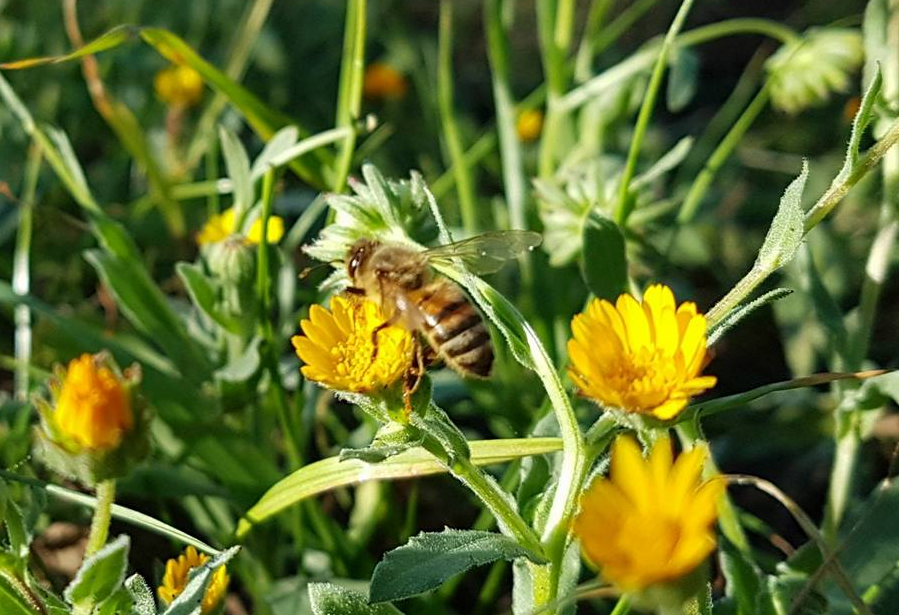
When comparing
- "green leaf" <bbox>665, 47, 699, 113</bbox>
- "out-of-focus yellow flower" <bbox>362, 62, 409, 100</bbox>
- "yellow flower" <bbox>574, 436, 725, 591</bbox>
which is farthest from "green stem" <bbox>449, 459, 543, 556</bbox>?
"out-of-focus yellow flower" <bbox>362, 62, 409, 100</bbox>

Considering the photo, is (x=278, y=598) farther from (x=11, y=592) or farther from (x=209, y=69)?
(x=209, y=69)

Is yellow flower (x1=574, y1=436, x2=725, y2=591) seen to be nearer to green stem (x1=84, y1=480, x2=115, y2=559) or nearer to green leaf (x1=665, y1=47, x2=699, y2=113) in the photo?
green stem (x1=84, y1=480, x2=115, y2=559)

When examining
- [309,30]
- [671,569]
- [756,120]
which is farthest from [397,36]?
[671,569]

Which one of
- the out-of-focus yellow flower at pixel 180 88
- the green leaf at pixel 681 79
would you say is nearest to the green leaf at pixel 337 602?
the green leaf at pixel 681 79

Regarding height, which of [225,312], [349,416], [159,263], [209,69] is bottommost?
[349,416]

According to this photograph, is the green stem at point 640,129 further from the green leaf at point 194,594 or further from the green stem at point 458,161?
the green leaf at point 194,594

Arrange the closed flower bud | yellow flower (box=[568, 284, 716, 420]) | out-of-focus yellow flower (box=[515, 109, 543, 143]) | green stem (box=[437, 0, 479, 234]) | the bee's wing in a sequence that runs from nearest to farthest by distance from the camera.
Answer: yellow flower (box=[568, 284, 716, 420]) → the bee's wing → the closed flower bud → green stem (box=[437, 0, 479, 234]) → out-of-focus yellow flower (box=[515, 109, 543, 143])

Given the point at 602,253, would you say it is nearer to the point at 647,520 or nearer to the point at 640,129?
the point at 640,129

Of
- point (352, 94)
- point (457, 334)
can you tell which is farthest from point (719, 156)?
point (457, 334)
